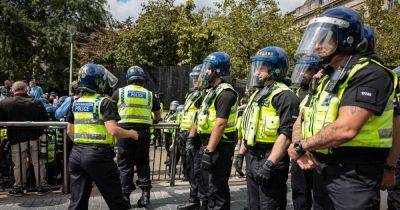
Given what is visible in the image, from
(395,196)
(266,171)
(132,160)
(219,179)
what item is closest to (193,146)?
(219,179)

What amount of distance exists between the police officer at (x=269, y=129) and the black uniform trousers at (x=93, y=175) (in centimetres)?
147

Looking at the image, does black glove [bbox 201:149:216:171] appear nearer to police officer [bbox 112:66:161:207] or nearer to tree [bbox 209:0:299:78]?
police officer [bbox 112:66:161:207]

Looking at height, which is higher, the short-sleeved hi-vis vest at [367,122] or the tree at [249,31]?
the tree at [249,31]

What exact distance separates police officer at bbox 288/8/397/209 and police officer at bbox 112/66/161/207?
360cm

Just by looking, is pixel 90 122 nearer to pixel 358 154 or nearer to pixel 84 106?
pixel 84 106

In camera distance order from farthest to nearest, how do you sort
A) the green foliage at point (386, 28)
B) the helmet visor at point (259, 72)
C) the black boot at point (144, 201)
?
the green foliage at point (386, 28)
the black boot at point (144, 201)
the helmet visor at point (259, 72)

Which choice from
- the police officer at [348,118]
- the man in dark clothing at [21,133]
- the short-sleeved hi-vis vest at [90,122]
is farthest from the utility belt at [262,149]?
the man in dark clothing at [21,133]

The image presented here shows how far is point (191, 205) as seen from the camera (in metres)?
6.19

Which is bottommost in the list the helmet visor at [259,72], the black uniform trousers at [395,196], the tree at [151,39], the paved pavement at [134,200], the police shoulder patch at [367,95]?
the paved pavement at [134,200]

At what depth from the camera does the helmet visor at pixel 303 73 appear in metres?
5.59

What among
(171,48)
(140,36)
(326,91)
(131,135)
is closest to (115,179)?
(131,135)

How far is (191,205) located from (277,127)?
2.59 metres

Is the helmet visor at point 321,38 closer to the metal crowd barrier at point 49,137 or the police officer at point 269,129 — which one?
the police officer at point 269,129

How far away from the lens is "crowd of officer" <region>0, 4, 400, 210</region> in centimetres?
273
